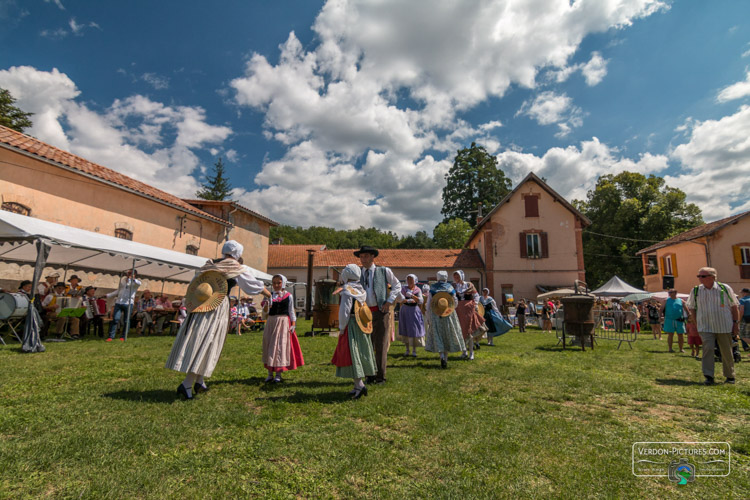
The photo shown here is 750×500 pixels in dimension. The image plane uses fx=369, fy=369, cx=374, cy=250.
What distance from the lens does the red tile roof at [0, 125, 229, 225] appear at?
41.8ft

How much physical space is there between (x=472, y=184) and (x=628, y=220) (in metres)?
18.8

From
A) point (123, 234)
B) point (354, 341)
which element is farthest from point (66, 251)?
point (354, 341)

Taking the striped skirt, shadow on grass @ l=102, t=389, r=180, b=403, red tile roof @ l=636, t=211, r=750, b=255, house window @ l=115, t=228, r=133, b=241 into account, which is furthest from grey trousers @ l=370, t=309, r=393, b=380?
red tile roof @ l=636, t=211, r=750, b=255

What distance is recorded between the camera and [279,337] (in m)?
5.47

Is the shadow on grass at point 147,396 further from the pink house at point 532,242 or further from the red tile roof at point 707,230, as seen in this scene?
the red tile roof at point 707,230

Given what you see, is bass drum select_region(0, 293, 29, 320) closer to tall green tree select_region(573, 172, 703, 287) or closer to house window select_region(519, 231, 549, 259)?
house window select_region(519, 231, 549, 259)

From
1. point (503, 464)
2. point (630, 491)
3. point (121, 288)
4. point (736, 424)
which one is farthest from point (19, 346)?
point (736, 424)

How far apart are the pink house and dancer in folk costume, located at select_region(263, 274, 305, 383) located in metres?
25.1

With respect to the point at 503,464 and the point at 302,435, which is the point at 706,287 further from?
the point at 302,435

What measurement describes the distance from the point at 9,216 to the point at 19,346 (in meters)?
3.38

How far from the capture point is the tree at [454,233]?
4335 centimetres

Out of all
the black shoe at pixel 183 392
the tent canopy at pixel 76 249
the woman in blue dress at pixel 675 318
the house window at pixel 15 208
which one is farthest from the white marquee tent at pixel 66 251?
the woman in blue dress at pixel 675 318

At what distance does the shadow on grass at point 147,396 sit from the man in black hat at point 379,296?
8.55ft

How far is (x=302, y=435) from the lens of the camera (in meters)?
3.35
